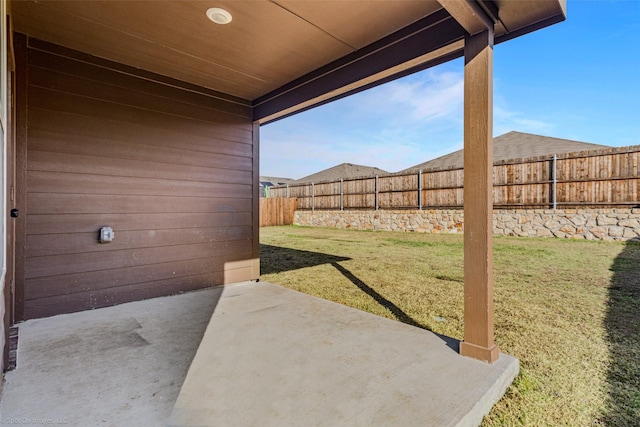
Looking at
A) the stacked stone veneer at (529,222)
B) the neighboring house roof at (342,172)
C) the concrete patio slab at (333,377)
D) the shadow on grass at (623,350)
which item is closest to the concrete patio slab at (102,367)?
the concrete patio slab at (333,377)

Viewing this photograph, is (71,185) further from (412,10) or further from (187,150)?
(412,10)

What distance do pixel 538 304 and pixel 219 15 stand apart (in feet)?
12.3

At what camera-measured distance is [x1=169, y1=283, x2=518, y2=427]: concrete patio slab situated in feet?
4.33

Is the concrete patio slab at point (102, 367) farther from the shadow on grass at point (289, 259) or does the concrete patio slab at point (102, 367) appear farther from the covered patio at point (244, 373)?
the shadow on grass at point (289, 259)

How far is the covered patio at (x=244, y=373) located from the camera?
134 cm

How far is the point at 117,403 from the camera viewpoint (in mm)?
1429

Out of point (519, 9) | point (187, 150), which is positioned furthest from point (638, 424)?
point (187, 150)

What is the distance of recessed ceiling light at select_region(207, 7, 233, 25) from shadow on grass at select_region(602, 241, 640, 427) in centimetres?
307

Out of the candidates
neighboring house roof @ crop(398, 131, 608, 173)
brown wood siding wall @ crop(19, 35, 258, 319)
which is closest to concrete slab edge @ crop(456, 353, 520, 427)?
brown wood siding wall @ crop(19, 35, 258, 319)

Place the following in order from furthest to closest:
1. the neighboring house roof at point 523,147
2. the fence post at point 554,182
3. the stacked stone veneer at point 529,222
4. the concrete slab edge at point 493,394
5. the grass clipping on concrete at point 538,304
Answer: the neighboring house roof at point 523,147, the fence post at point 554,182, the stacked stone veneer at point 529,222, the grass clipping on concrete at point 538,304, the concrete slab edge at point 493,394

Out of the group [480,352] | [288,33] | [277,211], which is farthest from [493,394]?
[277,211]

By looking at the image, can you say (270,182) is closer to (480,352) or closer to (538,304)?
(538,304)

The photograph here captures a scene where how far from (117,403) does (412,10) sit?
281 cm

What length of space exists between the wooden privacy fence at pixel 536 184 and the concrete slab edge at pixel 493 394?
7.77 m
